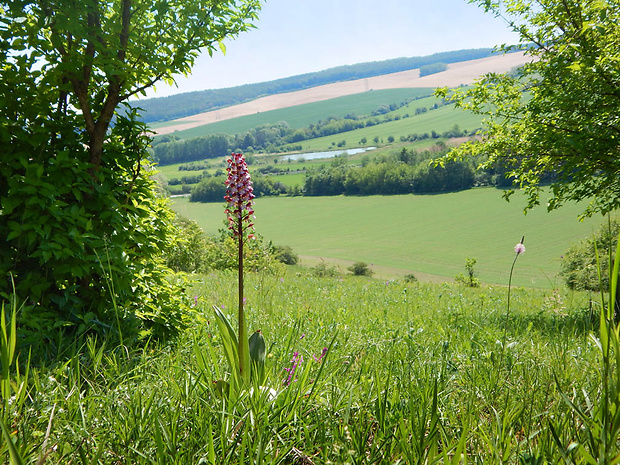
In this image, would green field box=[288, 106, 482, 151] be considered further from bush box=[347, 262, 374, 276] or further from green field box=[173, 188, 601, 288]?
bush box=[347, 262, 374, 276]

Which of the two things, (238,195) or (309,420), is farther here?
(238,195)

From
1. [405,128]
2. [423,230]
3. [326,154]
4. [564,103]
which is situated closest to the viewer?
[564,103]

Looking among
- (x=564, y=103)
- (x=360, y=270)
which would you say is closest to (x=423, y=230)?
(x=360, y=270)

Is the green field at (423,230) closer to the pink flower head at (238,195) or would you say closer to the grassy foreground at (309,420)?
the grassy foreground at (309,420)

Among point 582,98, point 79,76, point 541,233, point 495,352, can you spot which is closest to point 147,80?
point 79,76

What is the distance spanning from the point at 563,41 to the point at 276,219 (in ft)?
261

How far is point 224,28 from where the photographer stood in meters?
4.28

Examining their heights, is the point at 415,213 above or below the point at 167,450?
below

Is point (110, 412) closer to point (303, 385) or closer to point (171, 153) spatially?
point (303, 385)

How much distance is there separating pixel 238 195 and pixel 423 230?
73658mm

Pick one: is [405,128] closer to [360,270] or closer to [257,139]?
[257,139]

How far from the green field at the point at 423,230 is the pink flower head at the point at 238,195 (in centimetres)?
5056

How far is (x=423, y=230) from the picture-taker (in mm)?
73188

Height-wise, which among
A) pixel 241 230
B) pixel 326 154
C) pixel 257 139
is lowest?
pixel 241 230
